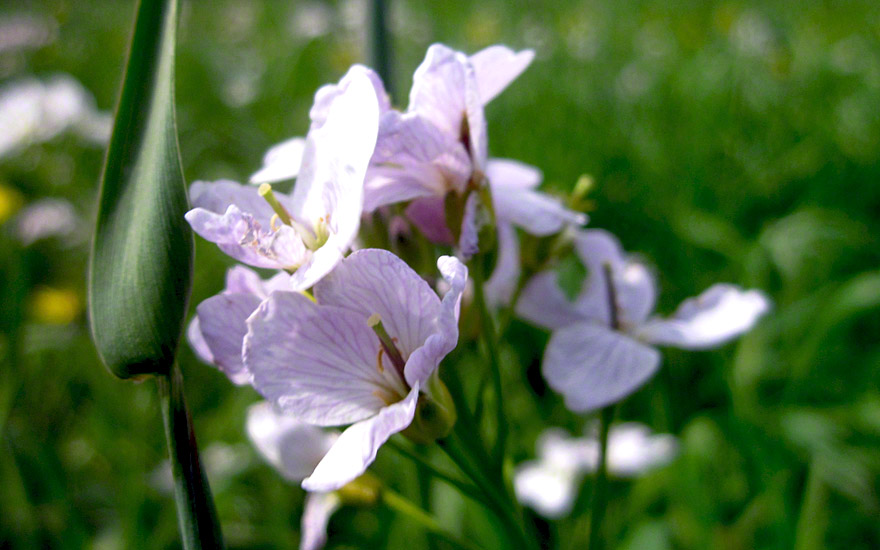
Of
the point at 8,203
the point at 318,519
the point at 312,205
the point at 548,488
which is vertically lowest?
the point at 548,488

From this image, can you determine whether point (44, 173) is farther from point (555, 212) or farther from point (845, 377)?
point (845, 377)

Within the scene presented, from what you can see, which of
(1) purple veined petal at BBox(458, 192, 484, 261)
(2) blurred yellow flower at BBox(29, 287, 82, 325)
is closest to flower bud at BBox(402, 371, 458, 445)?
(1) purple veined petal at BBox(458, 192, 484, 261)

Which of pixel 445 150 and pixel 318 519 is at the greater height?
pixel 445 150

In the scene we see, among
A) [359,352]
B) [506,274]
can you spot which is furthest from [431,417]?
[506,274]

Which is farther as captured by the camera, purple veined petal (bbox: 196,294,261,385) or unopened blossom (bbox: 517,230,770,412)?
unopened blossom (bbox: 517,230,770,412)

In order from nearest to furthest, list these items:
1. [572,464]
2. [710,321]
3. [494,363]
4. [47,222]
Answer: [494,363] → [710,321] → [572,464] → [47,222]

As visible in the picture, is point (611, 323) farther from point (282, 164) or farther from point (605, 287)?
point (282, 164)

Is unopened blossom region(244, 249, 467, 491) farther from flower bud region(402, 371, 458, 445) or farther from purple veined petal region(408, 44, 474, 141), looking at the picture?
purple veined petal region(408, 44, 474, 141)
